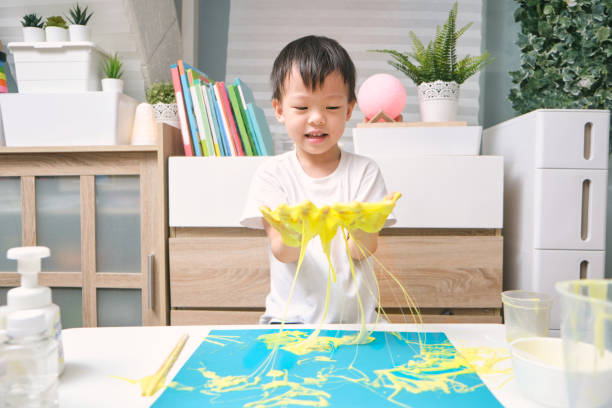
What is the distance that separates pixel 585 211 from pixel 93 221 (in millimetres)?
1527

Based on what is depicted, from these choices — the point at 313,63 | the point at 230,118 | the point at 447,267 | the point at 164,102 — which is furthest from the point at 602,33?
the point at 164,102

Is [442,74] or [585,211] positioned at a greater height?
[442,74]

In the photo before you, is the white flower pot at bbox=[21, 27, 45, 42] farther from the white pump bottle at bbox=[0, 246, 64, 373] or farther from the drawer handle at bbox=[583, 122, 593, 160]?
the drawer handle at bbox=[583, 122, 593, 160]

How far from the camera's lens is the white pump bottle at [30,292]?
16.6 inches

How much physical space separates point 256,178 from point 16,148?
90cm

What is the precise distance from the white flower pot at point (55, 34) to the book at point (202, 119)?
43 centimetres

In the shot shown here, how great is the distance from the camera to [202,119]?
133 cm

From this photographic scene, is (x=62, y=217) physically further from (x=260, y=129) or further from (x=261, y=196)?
(x=261, y=196)

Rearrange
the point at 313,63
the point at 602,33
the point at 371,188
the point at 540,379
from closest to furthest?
the point at 540,379
the point at 313,63
the point at 371,188
the point at 602,33

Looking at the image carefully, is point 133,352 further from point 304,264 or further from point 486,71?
point 486,71

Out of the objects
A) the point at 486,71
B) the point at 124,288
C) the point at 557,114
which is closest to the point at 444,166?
the point at 557,114

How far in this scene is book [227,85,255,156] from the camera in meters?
1.33

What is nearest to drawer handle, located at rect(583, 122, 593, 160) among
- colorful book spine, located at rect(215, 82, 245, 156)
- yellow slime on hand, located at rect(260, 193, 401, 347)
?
yellow slime on hand, located at rect(260, 193, 401, 347)

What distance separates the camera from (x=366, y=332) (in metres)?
0.61
